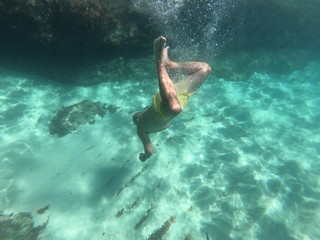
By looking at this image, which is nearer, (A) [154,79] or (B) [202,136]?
(B) [202,136]

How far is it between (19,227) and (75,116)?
3610 millimetres

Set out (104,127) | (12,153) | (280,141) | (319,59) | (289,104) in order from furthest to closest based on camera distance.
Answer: (319,59), (289,104), (280,141), (104,127), (12,153)

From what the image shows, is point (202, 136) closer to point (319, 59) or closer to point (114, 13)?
point (114, 13)

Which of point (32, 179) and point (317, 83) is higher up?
point (32, 179)

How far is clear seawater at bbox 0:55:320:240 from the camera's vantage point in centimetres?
509

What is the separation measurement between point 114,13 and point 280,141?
8.04 m

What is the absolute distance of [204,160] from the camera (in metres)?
6.52

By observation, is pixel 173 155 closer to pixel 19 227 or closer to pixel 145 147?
pixel 145 147

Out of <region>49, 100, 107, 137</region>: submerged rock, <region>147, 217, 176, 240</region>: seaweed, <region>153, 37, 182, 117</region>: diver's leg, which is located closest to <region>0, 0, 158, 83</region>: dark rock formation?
<region>49, 100, 107, 137</region>: submerged rock

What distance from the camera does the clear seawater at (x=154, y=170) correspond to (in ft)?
16.7

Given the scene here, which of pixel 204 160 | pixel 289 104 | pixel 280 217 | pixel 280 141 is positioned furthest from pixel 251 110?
pixel 280 217

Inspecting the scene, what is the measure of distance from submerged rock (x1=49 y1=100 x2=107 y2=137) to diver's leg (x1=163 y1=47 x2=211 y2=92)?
3722 mm

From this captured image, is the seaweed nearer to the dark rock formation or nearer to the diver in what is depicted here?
the diver

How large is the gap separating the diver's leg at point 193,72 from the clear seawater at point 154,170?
2.73 meters
